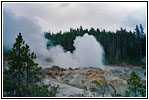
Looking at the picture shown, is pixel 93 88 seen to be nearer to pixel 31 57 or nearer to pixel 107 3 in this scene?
pixel 31 57

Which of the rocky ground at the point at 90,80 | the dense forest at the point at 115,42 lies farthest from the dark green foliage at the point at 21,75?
the dense forest at the point at 115,42

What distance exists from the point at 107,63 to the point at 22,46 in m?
6.03

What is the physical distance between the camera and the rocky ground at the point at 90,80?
11.3 m

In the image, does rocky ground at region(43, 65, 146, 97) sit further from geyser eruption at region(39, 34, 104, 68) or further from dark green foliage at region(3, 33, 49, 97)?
dark green foliage at region(3, 33, 49, 97)

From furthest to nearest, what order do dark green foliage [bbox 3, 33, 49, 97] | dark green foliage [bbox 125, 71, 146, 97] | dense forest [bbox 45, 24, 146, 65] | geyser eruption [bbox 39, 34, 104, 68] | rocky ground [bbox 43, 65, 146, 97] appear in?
geyser eruption [bbox 39, 34, 104, 68] < dense forest [bbox 45, 24, 146, 65] < rocky ground [bbox 43, 65, 146, 97] < dark green foliage [bbox 125, 71, 146, 97] < dark green foliage [bbox 3, 33, 49, 97]

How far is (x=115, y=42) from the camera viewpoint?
16.0 meters

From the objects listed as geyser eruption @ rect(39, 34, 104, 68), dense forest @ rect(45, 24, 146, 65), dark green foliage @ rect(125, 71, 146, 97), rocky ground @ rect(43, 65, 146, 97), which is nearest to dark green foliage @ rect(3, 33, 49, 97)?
rocky ground @ rect(43, 65, 146, 97)

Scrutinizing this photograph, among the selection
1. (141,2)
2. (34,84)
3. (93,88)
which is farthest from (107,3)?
(34,84)

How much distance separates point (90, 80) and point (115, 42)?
4.17m

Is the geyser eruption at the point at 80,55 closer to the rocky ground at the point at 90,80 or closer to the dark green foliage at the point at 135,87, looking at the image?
the rocky ground at the point at 90,80

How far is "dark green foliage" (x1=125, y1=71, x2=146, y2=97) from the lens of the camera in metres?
10.3

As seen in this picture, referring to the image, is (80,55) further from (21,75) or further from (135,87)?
(21,75)

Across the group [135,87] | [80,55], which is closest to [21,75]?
[135,87]

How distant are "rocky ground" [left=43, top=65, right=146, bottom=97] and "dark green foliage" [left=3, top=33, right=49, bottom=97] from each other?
1083 mm
